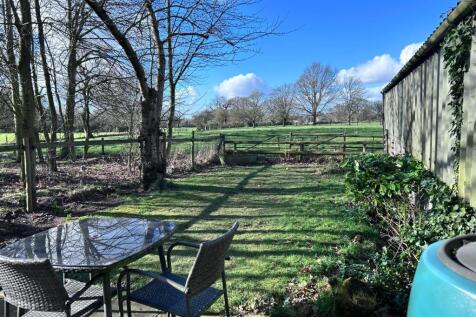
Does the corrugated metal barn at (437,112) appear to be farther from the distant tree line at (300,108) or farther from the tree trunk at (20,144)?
the distant tree line at (300,108)

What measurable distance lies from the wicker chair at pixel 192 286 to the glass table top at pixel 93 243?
18 cm

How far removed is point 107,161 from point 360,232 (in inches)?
467

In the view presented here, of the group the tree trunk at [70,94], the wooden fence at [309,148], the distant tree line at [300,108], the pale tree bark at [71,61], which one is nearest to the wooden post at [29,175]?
the pale tree bark at [71,61]

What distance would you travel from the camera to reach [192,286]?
236cm

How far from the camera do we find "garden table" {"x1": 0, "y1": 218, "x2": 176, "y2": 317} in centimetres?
237

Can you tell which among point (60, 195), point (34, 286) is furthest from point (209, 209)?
point (34, 286)

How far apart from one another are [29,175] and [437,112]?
6736 millimetres

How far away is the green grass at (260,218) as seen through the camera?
4.24m

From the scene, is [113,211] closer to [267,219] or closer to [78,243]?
[267,219]

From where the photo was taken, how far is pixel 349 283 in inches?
122

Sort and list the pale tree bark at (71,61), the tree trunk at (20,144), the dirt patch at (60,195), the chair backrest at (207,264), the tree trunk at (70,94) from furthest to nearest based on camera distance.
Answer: the tree trunk at (70,94), the pale tree bark at (71,61), the tree trunk at (20,144), the dirt patch at (60,195), the chair backrest at (207,264)

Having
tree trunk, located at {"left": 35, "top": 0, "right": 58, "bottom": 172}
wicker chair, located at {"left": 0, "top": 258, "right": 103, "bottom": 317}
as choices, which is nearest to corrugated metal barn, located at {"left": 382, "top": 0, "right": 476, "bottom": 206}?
wicker chair, located at {"left": 0, "top": 258, "right": 103, "bottom": 317}

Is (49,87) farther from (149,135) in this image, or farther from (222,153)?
(222,153)

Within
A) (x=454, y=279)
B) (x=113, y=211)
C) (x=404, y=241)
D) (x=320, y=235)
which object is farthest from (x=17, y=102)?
(x=454, y=279)
